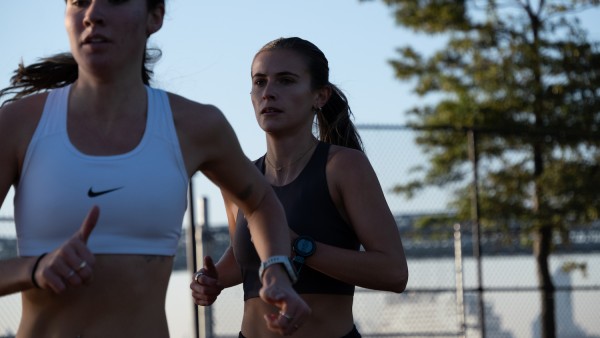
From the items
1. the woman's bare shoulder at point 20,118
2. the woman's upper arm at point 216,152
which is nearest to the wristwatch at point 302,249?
the woman's upper arm at point 216,152

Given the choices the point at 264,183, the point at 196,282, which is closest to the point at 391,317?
the point at 196,282

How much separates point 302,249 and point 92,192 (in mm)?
1285

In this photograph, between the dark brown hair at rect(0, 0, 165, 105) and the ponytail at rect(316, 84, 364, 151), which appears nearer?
the dark brown hair at rect(0, 0, 165, 105)

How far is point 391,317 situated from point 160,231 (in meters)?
7.39

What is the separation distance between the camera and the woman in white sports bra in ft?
8.73

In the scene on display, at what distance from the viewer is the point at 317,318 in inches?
155

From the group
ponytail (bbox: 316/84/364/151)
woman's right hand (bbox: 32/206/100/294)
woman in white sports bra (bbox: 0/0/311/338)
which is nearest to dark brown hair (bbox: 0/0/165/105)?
woman in white sports bra (bbox: 0/0/311/338)

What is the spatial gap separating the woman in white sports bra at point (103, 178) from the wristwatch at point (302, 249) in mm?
936

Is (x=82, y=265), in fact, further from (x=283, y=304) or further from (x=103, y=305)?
(x=283, y=304)

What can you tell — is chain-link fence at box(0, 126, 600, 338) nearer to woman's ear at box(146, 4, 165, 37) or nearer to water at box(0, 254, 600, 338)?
water at box(0, 254, 600, 338)

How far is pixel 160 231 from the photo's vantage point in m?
2.77

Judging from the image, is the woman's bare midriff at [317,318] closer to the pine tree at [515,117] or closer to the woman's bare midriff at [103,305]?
the woman's bare midriff at [103,305]

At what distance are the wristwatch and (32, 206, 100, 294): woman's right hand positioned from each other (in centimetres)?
142

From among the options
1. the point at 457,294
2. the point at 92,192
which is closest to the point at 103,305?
the point at 92,192
